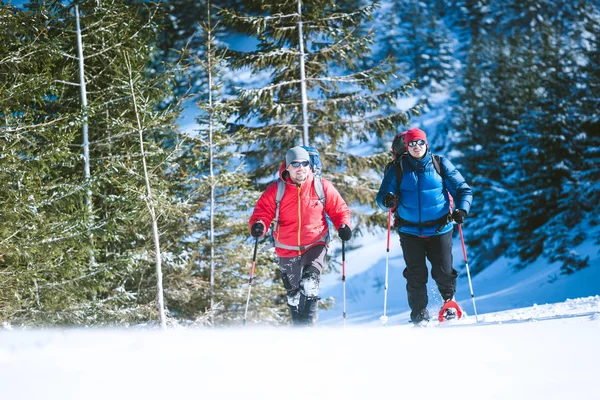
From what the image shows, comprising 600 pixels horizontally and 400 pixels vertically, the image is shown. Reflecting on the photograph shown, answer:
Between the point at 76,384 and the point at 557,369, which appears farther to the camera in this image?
the point at 557,369

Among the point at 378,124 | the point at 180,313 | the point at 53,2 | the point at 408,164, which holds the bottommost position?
the point at 180,313

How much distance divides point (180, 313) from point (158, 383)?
437 inches

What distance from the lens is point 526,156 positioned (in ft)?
74.2

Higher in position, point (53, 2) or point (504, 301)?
point (53, 2)

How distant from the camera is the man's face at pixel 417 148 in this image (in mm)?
6078

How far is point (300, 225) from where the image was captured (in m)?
6.23

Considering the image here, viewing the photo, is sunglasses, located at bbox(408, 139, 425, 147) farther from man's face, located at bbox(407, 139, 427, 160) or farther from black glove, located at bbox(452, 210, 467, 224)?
black glove, located at bbox(452, 210, 467, 224)

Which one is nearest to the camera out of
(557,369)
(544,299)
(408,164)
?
(557,369)

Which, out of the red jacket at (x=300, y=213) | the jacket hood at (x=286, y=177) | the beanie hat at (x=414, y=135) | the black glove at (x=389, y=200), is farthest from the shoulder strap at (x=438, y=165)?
the jacket hood at (x=286, y=177)

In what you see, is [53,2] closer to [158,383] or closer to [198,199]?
[198,199]

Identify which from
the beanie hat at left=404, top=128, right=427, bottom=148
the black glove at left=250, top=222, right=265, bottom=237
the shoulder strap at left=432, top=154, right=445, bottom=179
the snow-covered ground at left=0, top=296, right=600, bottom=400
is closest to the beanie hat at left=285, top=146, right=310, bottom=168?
the black glove at left=250, top=222, right=265, bottom=237

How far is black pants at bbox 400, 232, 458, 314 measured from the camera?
6.22 metres

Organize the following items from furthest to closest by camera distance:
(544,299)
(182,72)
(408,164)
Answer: (544,299)
(182,72)
(408,164)

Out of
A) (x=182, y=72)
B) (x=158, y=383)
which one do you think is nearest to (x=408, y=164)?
(x=158, y=383)
